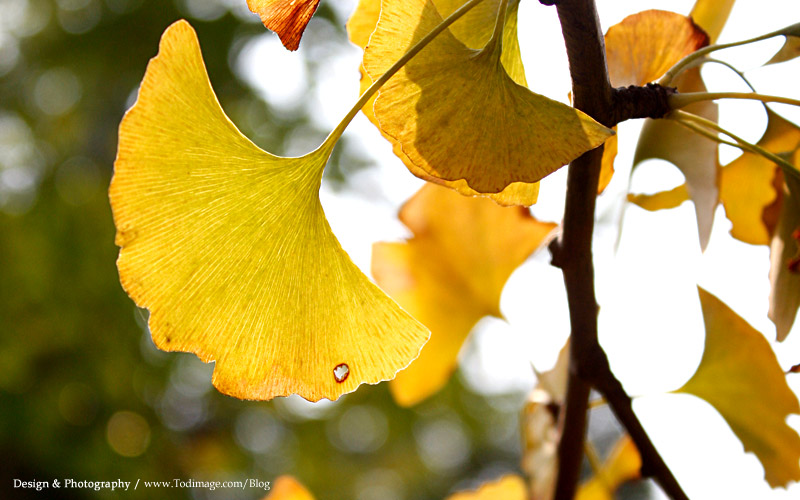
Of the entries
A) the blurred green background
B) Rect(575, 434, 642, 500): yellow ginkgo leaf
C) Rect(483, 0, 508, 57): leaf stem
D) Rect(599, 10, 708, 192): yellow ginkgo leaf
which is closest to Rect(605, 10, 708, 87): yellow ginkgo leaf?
Rect(599, 10, 708, 192): yellow ginkgo leaf

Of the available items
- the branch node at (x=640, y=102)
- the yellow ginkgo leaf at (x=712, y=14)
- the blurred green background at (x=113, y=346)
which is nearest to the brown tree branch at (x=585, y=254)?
the branch node at (x=640, y=102)

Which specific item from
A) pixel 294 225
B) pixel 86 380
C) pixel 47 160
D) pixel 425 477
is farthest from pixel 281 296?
pixel 425 477

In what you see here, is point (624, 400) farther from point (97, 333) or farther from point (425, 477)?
point (425, 477)

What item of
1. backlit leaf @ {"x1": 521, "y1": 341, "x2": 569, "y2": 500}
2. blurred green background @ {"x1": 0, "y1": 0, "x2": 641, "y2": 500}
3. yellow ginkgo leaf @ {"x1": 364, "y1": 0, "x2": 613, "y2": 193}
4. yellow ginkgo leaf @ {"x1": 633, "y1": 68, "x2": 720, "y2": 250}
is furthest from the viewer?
blurred green background @ {"x1": 0, "y1": 0, "x2": 641, "y2": 500}

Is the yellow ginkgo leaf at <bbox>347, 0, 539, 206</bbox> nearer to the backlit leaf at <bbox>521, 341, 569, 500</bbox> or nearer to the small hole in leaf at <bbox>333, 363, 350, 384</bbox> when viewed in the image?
the small hole in leaf at <bbox>333, 363, 350, 384</bbox>

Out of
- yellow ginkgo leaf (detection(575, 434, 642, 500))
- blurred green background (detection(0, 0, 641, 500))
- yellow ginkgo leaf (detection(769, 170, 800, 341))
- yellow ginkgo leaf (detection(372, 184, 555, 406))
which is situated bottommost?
blurred green background (detection(0, 0, 641, 500))

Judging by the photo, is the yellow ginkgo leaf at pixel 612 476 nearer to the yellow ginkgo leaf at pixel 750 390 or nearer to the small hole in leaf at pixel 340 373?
the yellow ginkgo leaf at pixel 750 390
